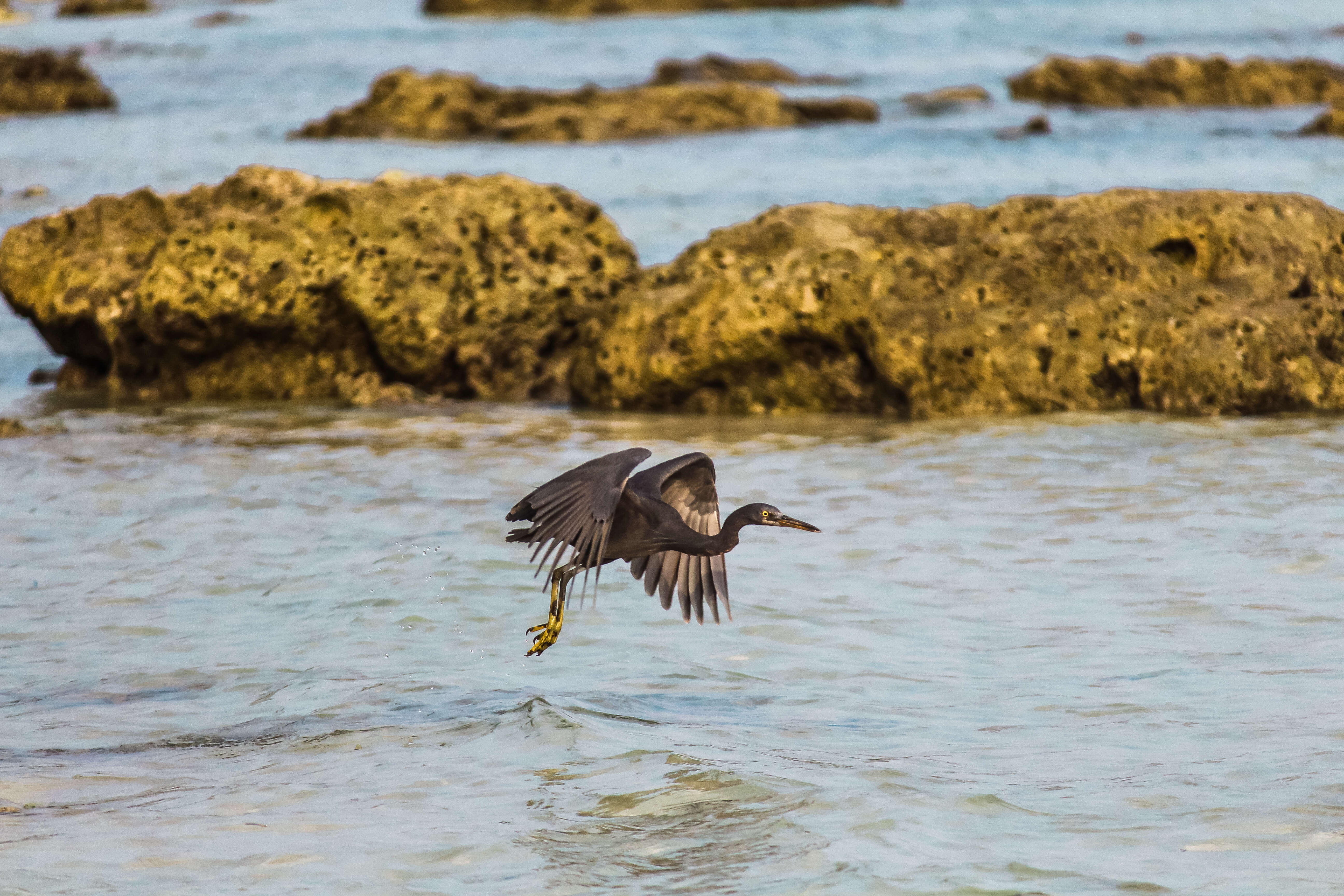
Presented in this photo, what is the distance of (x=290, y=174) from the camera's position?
13273 mm

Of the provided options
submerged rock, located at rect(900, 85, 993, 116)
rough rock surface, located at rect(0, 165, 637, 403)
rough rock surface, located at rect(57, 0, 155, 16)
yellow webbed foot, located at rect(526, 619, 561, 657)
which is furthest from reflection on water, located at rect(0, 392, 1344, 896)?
rough rock surface, located at rect(57, 0, 155, 16)

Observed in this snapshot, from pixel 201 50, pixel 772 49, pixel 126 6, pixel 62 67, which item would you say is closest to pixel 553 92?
pixel 62 67

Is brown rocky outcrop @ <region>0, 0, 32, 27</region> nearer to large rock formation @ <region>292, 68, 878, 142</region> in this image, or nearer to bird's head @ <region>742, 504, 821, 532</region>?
large rock formation @ <region>292, 68, 878, 142</region>

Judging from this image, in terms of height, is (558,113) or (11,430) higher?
(558,113)

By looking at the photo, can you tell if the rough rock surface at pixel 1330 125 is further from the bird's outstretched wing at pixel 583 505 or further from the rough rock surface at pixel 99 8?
the rough rock surface at pixel 99 8

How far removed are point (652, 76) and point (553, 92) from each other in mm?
6688

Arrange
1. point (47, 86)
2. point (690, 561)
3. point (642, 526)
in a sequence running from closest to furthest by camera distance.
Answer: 1. point (642, 526)
2. point (690, 561)
3. point (47, 86)

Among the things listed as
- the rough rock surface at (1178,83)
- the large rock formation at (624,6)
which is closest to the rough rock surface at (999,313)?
the rough rock surface at (1178,83)

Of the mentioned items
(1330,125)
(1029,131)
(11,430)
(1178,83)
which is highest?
(1178,83)

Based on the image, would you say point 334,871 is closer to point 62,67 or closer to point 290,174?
point 290,174

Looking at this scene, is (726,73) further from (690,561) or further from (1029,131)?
(690,561)

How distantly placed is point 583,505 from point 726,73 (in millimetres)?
34487

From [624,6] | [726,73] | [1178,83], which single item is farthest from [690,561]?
[624,6]

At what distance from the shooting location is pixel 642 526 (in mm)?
6316
